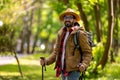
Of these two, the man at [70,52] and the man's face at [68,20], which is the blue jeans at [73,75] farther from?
the man's face at [68,20]

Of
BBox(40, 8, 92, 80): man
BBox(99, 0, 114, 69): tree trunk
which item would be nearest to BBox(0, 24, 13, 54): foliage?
BBox(99, 0, 114, 69): tree trunk

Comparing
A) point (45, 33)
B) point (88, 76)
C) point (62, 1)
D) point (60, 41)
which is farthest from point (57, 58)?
point (45, 33)

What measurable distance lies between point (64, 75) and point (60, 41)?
0.63 m

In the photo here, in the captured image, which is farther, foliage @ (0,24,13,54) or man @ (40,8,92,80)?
foliage @ (0,24,13,54)

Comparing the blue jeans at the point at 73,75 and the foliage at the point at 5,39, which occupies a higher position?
the foliage at the point at 5,39

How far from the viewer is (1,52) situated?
57.3 feet

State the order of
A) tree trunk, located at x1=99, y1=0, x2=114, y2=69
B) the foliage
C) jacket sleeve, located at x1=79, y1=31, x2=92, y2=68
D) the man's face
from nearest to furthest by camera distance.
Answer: jacket sleeve, located at x1=79, y1=31, x2=92, y2=68 < the man's face < the foliage < tree trunk, located at x1=99, y1=0, x2=114, y2=69

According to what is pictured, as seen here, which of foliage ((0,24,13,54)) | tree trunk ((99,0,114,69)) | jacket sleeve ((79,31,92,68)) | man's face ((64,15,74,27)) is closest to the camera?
jacket sleeve ((79,31,92,68))

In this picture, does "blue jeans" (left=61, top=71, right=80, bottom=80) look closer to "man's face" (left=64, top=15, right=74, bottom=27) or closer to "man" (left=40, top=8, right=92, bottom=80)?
"man" (left=40, top=8, right=92, bottom=80)

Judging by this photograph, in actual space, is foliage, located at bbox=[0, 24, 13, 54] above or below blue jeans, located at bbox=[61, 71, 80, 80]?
above

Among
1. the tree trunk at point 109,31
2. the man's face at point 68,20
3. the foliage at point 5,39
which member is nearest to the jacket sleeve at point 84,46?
the man's face at point 68,20

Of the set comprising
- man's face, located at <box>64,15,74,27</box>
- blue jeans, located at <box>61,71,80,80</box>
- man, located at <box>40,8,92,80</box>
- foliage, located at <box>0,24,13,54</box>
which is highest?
foliage, located at <box>0,24,13,54</box>

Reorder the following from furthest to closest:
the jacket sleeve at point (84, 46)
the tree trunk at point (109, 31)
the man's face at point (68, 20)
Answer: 1. the tree trunk at point (109, 31)
2. the man's face at point (68, 20)
3. the jacket sleeve at point (84, 46)

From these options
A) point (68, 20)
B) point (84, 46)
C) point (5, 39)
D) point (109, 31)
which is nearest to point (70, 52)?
point (84, 46)
